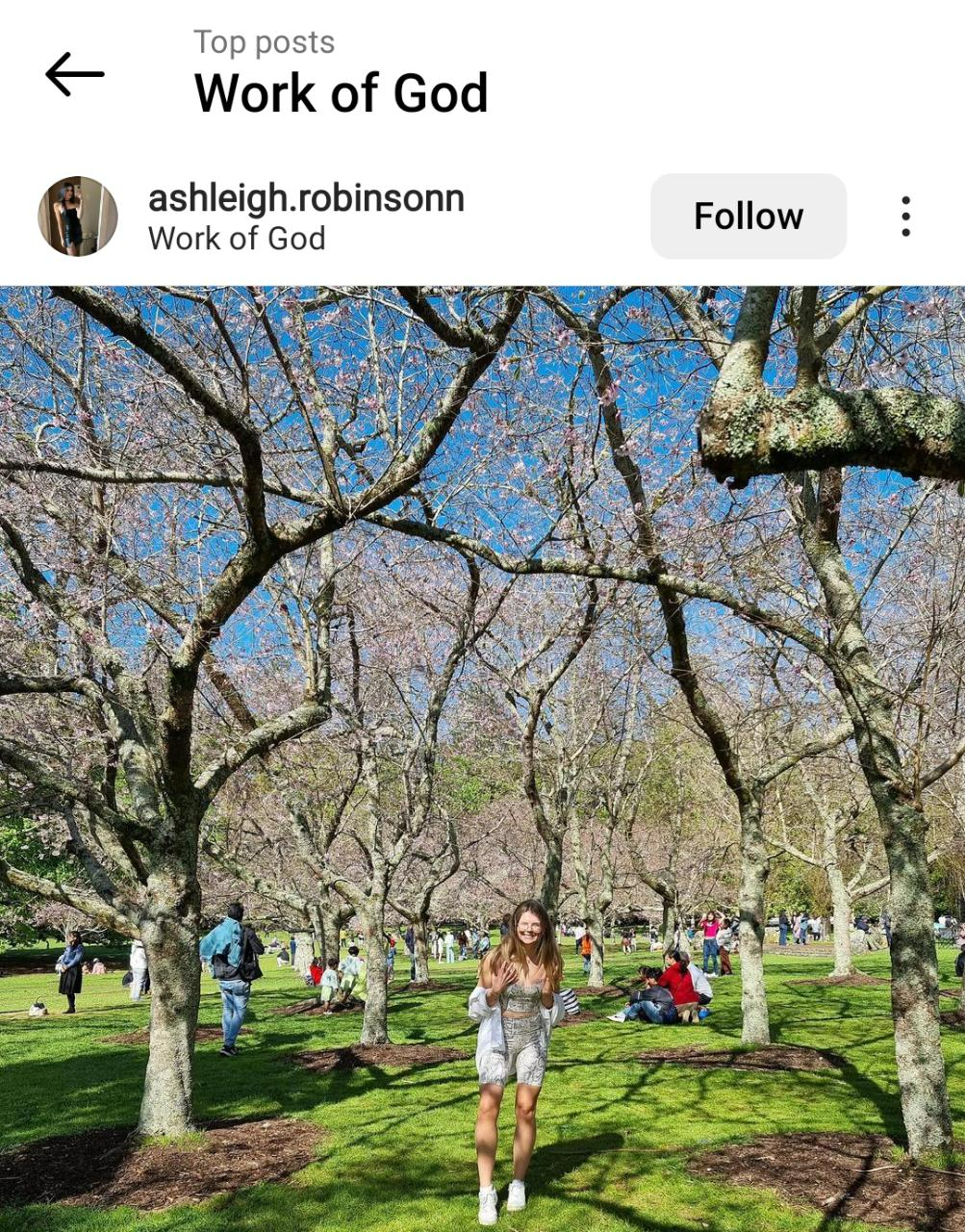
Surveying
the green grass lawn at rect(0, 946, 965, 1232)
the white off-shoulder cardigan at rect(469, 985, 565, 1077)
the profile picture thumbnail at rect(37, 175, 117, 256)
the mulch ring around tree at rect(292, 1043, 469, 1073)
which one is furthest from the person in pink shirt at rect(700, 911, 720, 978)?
the profile picture thumbnail at rect(37, 175, 117, 256)

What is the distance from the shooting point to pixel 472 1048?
1214 cm

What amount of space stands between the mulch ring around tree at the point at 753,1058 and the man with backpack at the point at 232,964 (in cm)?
516

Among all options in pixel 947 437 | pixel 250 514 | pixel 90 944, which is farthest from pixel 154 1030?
pixel 90 944

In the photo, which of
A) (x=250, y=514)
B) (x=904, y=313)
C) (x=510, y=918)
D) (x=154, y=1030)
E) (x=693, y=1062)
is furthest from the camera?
(x=693, y=1062)

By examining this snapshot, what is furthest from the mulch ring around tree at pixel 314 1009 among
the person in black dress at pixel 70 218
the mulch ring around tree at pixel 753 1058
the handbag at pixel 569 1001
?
the person in black dress at pixel 70 218

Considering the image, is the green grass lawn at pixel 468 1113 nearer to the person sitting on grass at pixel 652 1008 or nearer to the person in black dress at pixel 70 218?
the person sitting on grass at pixel 652 1008

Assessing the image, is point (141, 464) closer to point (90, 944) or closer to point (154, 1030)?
point (154, 1030)

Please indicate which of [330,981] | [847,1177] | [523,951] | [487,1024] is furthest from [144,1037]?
[847,1177]

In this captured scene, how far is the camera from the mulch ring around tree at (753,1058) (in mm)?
9867

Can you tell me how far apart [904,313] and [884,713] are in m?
3.68

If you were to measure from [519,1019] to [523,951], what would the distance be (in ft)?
1.32

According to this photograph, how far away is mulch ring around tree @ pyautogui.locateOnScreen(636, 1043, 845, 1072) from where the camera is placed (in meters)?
9.87

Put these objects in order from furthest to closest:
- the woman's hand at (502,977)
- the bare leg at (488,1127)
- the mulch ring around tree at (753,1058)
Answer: the mulch ring around tree at (753,1058) < the woman's hand at (502,977) < the bare leg at (488,1127)

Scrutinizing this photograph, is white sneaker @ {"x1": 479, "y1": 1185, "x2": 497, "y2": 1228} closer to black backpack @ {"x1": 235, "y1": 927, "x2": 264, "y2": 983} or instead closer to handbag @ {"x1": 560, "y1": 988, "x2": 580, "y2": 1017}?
handbag @ {"x1": 560, "y1": 988, "x2": 580, "y2": 1017}
